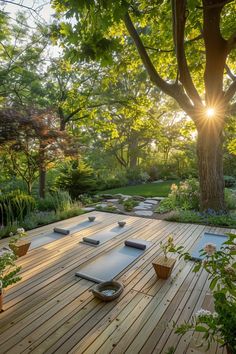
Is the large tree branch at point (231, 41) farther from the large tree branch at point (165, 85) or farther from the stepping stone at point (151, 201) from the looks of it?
the stepping stone at point (151, 201)

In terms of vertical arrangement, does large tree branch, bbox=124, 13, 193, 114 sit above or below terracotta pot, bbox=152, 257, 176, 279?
above

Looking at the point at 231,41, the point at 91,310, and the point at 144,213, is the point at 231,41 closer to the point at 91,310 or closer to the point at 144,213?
the point at 144,213

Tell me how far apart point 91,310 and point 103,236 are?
185 cm

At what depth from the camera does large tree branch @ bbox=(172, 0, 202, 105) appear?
9.23ft

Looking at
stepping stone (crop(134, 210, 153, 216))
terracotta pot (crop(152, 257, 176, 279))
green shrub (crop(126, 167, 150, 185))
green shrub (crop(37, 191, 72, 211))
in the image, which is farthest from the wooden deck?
green shrub (crop(126, 167, 150, 185))

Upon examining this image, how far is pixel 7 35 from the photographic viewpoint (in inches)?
296

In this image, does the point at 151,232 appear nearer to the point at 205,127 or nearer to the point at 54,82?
the point at 205,127

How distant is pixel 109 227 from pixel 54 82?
289 inches

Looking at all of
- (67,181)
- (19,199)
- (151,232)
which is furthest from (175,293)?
(67,181)

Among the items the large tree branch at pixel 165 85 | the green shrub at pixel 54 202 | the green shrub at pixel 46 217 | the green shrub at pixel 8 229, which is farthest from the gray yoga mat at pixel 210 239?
the green shrub at pixel 54 202

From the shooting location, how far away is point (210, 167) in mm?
4883

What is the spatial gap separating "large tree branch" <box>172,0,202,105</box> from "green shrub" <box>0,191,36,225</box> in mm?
4292

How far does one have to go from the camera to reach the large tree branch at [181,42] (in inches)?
111

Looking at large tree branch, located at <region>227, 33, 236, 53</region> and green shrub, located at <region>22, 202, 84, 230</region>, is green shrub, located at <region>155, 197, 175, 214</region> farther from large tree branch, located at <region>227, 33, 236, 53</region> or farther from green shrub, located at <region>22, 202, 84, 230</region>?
large tree branch, located at <region>227, 33, 236, 53</region>
